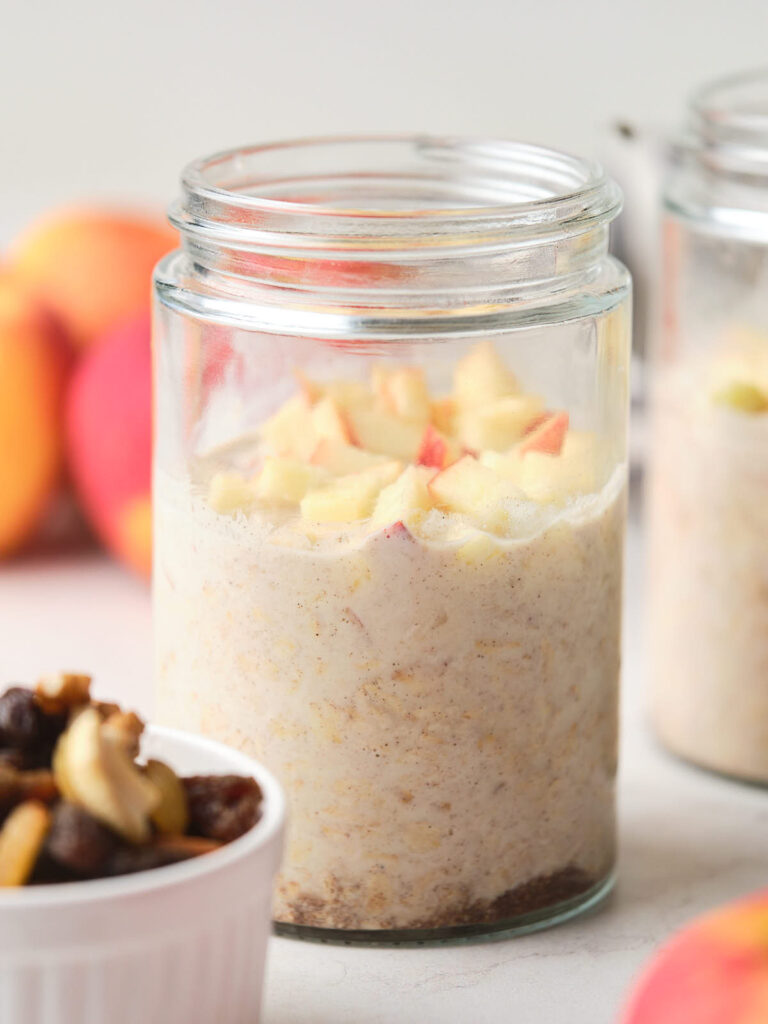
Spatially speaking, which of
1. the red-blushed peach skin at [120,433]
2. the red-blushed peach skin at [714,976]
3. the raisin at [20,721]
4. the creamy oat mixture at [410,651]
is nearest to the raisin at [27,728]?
the raisin at [20,721]

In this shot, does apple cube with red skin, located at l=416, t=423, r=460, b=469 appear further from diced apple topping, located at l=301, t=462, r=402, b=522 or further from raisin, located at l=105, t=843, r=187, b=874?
raisin, located at l=105, t=843, r=187, b=874

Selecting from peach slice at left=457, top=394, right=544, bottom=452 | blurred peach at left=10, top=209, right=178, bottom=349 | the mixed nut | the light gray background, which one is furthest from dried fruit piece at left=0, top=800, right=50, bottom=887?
the light gray background

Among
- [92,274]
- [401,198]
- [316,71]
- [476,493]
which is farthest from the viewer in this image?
[316,71]

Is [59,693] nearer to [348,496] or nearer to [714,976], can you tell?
[348,496]

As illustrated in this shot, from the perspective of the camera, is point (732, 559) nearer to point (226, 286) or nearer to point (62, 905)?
point (226, 286)

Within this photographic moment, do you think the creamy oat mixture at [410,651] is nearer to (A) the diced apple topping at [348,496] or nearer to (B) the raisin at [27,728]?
(A) the diced apple topping at [348,496]

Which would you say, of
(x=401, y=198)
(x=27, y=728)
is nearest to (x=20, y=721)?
(x=27, y=728)

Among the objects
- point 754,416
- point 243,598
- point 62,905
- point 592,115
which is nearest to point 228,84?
point 592,115
